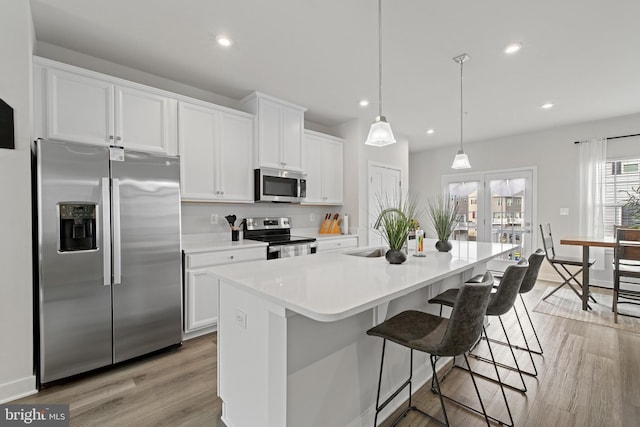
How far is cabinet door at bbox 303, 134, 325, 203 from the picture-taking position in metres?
4.20

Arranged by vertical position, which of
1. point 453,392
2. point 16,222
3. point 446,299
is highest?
point 16,222

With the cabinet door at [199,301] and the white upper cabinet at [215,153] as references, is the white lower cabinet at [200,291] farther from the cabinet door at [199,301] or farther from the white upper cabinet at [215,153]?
the white upper cabinet at [215,153]

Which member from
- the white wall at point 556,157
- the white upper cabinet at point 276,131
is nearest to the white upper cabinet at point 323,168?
the white upper cabinet at point 276,131

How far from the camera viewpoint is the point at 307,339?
133 cm

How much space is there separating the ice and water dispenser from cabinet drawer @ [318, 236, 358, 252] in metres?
2.40

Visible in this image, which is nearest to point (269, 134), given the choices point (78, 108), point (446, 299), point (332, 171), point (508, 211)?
point (332, 171)

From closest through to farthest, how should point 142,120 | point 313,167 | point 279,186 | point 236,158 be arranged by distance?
point 142,120
point 236,158
point 279,186
point 313,167

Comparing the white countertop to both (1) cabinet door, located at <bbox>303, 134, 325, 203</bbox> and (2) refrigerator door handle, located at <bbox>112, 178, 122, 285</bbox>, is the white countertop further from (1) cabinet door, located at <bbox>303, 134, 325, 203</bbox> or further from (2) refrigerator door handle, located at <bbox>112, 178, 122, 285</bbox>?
(1) cabinet door, located at <bbox>303, 134, 325, 203</bbox>

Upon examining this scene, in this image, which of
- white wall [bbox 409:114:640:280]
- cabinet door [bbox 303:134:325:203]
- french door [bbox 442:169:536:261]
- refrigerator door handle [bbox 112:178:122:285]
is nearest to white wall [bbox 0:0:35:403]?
refrigerator door handle [bbox 112:178:122:285]

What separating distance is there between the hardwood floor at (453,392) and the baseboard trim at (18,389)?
0.16ft

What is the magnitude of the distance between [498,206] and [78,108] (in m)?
6.47

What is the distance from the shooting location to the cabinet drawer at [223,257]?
2707mm

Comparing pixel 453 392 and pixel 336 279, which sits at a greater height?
pixel 336 279

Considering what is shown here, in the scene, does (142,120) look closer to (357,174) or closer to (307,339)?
(307,339)
